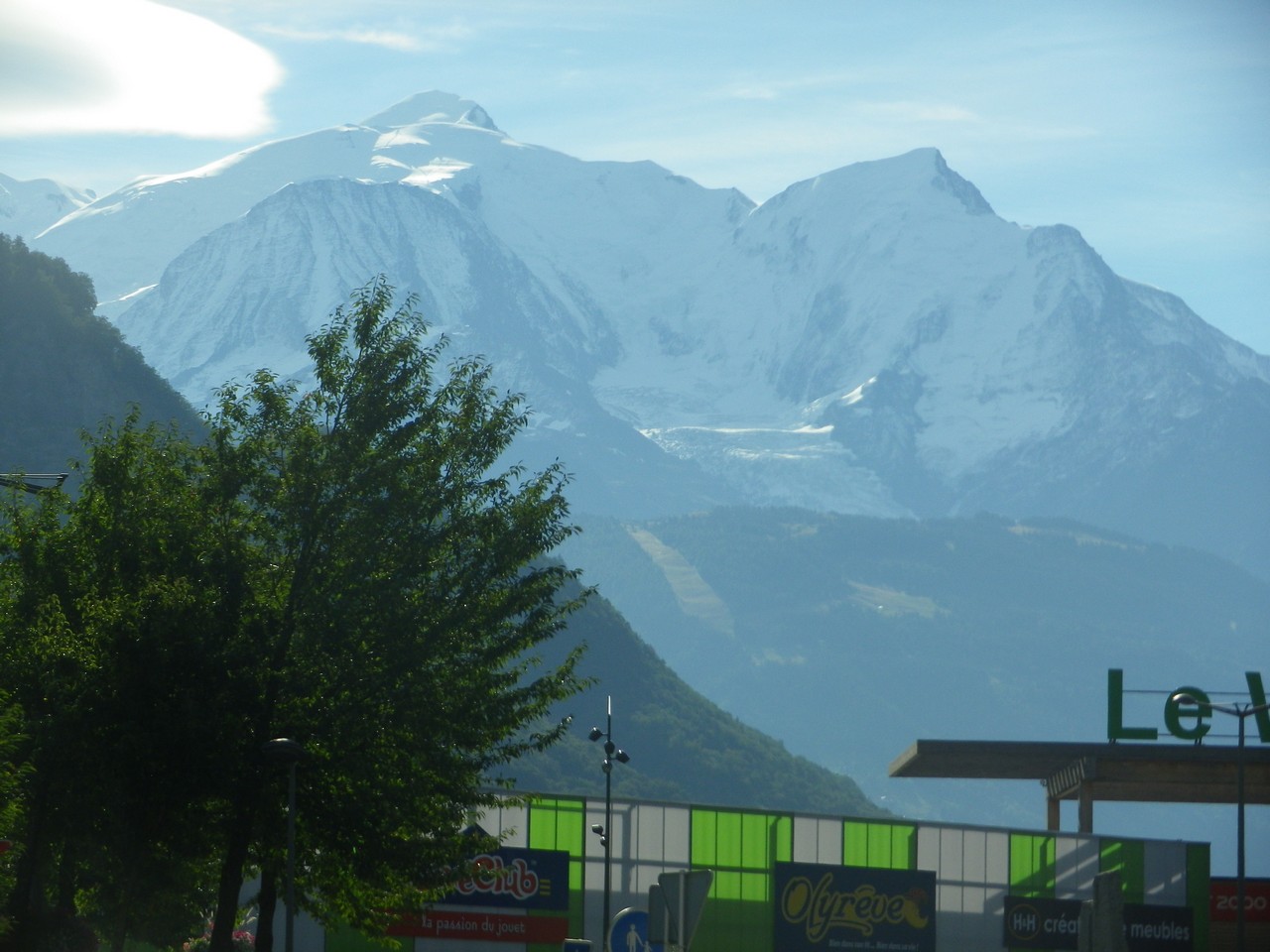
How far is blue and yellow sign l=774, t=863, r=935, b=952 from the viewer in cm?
5631

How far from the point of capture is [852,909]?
5684 cm

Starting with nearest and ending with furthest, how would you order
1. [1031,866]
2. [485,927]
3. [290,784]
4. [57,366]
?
[290,784], [485,927], [1031,866], [57,366]

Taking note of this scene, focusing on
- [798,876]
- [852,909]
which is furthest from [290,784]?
[852,909]

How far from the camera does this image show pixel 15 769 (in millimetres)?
33500

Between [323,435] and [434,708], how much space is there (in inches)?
205

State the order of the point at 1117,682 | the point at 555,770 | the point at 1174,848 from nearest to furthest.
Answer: the point at 1174,848 < the point at 1117,682 < the point at 555,770

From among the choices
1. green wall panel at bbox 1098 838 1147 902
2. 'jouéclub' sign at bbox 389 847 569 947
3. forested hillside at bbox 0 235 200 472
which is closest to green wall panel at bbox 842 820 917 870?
green wall panel at bbox 1098 838 1147 902

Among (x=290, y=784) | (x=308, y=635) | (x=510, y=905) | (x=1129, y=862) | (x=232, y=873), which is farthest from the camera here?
(x=1129, y=862)

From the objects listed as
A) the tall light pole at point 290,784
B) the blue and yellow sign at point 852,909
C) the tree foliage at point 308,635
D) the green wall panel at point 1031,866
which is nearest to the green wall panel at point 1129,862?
the green wall panel at point 1031,866

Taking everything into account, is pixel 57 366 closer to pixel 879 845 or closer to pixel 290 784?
pixel 879 845

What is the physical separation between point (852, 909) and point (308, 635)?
30351 millimetres

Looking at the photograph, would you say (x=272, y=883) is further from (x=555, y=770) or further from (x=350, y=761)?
(x=555, y=770)

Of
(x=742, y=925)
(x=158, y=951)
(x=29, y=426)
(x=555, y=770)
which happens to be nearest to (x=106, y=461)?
(x=158, y=951)

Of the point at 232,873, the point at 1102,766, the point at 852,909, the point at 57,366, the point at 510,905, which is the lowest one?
the point at 852,909
